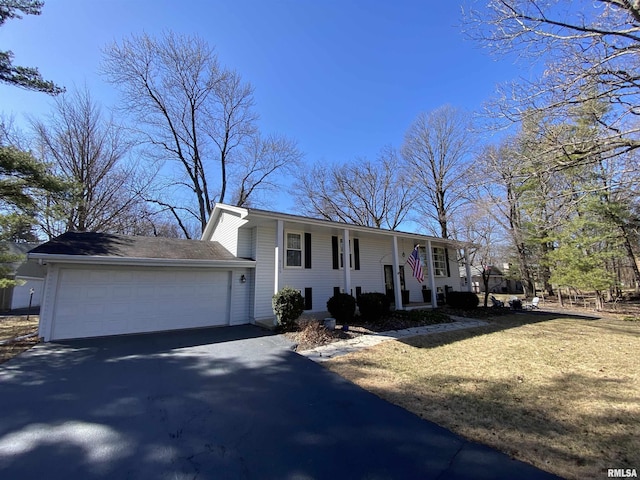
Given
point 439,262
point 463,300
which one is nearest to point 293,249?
point 463,300

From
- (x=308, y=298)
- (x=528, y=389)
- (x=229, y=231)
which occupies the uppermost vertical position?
(x=229, y=231)

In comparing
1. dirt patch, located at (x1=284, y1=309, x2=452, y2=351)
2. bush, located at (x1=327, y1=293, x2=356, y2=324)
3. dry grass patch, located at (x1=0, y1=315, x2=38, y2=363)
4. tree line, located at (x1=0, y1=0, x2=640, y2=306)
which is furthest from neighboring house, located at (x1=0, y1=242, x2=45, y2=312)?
bush, located at (x1=327, y1=293, x2=356, y2=324)

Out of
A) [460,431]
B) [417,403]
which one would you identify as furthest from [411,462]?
[417,403]

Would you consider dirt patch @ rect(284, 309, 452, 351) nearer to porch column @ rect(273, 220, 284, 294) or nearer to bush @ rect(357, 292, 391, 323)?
bush @ rect(357, 292, 391, 323)

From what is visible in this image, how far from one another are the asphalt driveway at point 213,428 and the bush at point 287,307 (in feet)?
9.53

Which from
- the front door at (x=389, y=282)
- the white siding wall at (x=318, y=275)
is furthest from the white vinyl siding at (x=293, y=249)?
the front door at (x=389, y=282)

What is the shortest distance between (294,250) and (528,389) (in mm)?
8517

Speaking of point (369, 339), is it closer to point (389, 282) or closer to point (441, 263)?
point (389, 282)

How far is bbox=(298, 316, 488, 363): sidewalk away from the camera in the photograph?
20.5 feet

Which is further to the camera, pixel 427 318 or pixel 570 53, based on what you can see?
pixel 427 318

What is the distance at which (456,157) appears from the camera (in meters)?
21.0

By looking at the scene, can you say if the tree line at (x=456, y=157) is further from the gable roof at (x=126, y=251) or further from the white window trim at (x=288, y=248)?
the white window trim at (x=288, y=248)

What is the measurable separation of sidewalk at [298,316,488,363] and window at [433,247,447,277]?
5.78 m

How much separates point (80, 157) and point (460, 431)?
73.3 feet
